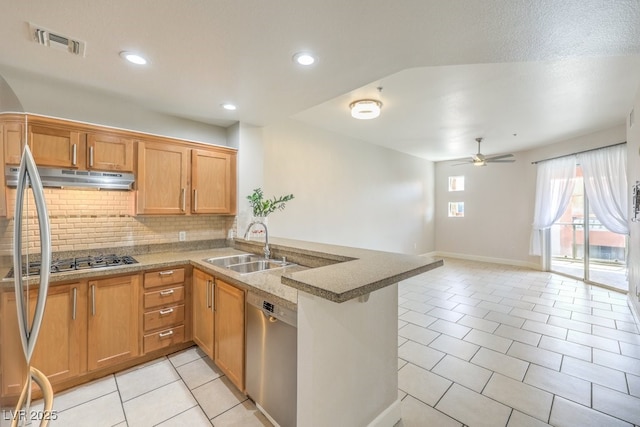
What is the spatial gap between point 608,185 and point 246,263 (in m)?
5.91

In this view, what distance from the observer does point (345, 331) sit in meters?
1.51

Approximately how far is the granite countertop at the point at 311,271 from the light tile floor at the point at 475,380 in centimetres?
89

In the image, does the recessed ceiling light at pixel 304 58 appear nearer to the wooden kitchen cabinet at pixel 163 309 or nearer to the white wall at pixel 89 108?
the white wall at pixel 89 108

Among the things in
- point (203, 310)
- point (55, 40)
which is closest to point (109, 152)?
point (55, 40)

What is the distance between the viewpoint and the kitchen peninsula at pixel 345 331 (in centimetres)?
137

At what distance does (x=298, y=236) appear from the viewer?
14.1ft

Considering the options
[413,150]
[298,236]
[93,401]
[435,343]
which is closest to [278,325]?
[93,401]

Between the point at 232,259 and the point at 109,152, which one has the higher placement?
the point at 109,152

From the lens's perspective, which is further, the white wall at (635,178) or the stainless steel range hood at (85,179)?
the white wall at (635,178)

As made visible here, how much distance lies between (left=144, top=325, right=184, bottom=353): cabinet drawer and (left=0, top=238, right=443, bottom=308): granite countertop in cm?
61

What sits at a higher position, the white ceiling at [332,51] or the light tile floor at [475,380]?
the white ceiling at [332,51]

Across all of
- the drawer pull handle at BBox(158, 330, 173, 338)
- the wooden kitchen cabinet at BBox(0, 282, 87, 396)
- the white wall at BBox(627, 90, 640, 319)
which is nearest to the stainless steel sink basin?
the drawer pull handle at BBox(158, 330, 173, 338)

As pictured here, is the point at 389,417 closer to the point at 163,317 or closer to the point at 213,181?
the point at 163,317

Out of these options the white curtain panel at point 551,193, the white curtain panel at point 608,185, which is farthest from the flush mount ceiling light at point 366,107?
the white curtain panel at point 551,193
